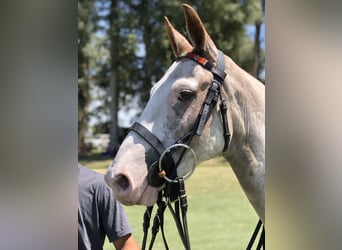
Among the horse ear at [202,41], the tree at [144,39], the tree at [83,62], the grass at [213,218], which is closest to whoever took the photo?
the horse ear at [202,41]

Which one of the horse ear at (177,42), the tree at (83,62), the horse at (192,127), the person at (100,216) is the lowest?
the tree at (83,62)

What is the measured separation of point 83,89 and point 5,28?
20461 millimetres

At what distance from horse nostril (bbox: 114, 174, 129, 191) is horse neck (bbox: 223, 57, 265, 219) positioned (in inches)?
19.3

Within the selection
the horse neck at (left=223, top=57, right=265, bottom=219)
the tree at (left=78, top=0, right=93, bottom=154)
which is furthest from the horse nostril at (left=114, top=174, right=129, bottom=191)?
the tree at (left=78, top=0, right=93, bottom=154)

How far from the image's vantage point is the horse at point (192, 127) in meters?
1.63

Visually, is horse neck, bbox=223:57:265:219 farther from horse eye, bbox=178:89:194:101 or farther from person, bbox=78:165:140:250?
person, bbox=78:165:140:250

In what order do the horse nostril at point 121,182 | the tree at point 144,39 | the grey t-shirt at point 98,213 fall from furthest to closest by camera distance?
the tree at point 144,39, the grey t-shirt at point 98,213, the horse nostril at point 121,182

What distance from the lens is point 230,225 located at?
5727mm

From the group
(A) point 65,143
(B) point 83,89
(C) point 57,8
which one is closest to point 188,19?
(C) point 57,8

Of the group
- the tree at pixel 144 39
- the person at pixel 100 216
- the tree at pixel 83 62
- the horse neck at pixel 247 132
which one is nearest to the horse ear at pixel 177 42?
the horse neck at pixel 247 132

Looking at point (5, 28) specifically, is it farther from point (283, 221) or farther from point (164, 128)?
point (283, 221)

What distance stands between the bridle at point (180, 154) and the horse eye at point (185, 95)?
0.23 feet

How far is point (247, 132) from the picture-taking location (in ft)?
5.97

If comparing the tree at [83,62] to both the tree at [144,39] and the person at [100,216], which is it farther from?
the person at [100,216]
